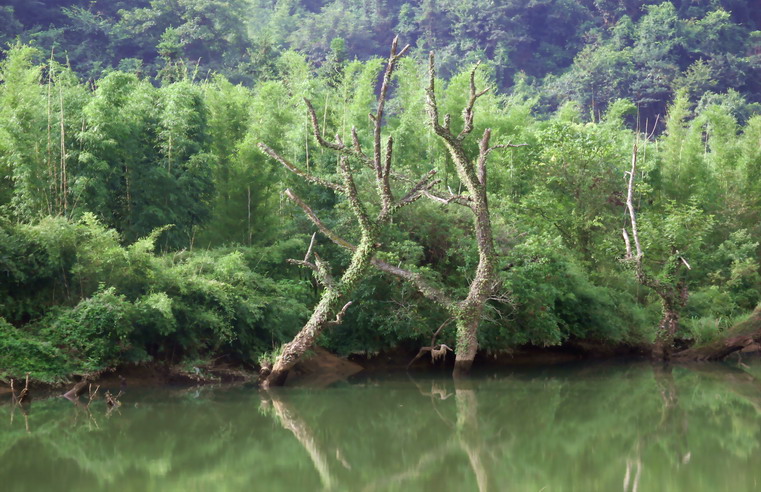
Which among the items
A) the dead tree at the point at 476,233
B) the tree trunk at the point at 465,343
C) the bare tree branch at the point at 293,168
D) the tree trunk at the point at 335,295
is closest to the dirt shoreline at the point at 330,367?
the tree trunk at the point at 465,343

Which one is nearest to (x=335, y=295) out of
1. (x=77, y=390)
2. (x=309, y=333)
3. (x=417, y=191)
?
(x=309, y=333)

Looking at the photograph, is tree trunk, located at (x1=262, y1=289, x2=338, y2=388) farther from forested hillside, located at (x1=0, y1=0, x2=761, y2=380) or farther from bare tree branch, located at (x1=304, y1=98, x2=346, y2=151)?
bare tree branch, located at (x1=304, y1=98, x2=346, y2=151)

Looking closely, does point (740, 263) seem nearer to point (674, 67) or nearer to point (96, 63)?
point (674, 67)

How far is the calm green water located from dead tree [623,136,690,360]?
2519mm

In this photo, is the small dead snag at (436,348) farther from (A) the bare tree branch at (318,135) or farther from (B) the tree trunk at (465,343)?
(A) the bare tree branch at (318,135)

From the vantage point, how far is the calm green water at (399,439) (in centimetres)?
809

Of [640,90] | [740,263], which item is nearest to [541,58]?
[640,90]

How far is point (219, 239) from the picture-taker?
16.9 m

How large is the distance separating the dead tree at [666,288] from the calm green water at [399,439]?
2519mm

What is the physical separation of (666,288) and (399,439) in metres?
8.27

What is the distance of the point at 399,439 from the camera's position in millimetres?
10008

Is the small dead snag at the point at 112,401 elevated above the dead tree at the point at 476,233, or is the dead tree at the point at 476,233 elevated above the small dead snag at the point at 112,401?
the dead tree at the point at 476,233

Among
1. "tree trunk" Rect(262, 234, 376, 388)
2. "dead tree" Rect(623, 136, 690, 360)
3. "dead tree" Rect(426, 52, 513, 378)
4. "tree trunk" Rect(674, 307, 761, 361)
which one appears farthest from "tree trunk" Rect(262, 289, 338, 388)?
"tree trunk" Rect(674, 307, 761, 361)

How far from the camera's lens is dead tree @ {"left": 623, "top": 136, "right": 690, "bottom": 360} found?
16.0m
